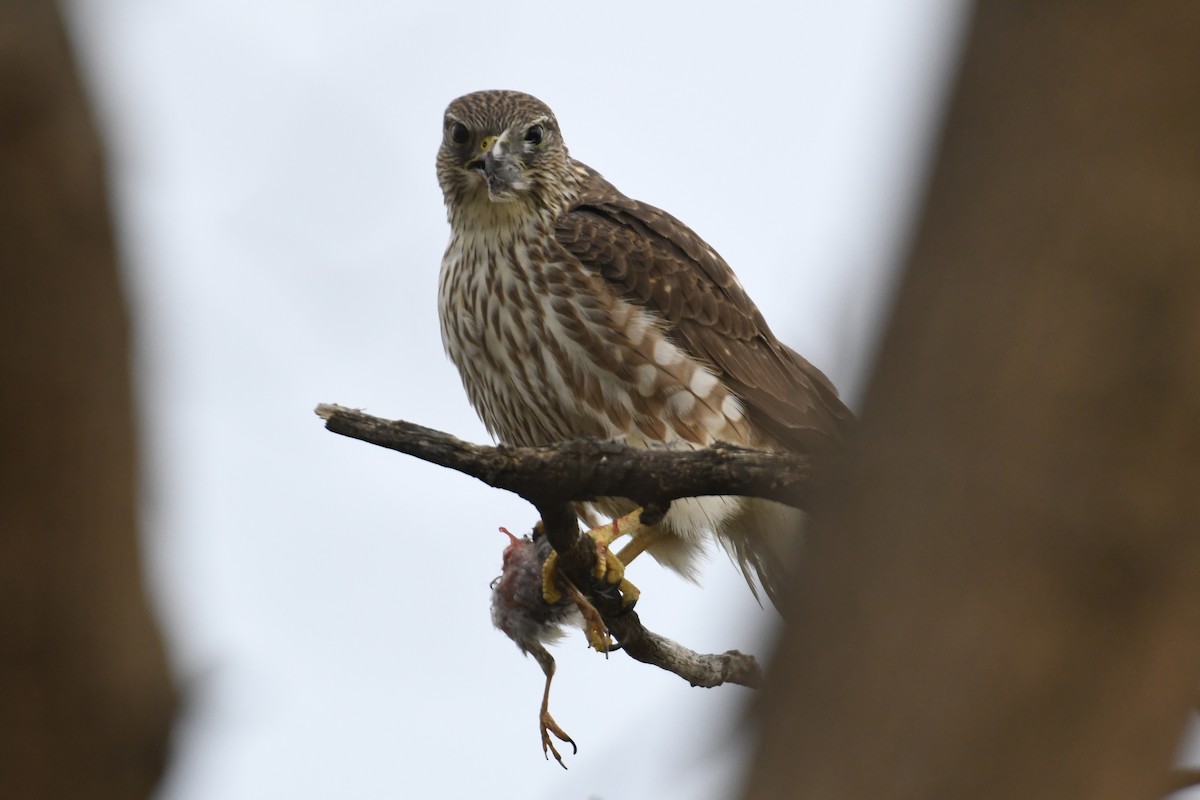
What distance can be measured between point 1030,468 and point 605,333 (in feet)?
12.9

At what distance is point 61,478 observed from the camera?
1649mm

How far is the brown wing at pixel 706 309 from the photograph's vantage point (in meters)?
5.42

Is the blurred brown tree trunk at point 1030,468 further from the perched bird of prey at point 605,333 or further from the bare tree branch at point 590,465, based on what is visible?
the perched bird of prey at point 605,333

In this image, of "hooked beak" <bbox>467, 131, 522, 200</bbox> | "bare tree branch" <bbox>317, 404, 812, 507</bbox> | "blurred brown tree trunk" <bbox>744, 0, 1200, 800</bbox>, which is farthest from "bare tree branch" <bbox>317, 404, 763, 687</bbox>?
"hooked beak" <bbox>467, 131, 522, 200</bbox>

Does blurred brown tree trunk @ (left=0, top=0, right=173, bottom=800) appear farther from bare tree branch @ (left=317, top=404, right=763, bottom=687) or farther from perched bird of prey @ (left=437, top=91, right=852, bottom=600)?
perched bird of prey @ (left=437, top=91, right=852, bottom=600)

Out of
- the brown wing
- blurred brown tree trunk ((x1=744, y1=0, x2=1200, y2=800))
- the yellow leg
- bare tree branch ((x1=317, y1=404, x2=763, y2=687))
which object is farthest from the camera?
the brown wing

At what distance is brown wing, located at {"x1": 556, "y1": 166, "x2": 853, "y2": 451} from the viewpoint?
542 centimetres

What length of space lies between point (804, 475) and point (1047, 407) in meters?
2.14

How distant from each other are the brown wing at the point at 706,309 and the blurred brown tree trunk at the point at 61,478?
3780 mm

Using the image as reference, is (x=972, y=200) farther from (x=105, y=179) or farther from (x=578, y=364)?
(x=578, y=364)

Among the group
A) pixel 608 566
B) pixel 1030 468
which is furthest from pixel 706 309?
pixel 1030 468

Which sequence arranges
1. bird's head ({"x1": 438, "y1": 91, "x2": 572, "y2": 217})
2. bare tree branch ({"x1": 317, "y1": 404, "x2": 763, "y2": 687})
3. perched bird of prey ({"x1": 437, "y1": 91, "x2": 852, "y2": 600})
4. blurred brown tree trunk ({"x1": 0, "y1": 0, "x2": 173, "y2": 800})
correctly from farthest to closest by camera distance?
bird's head ({"x1": 438, "y1": 91, "x2": 572, "y2": 217}), perched bird of prey ({"x1": 437, "y1": 91, "x2": 852, "y2": 600}), bare tree branch ({"x1": 317, "y1": 404, "x2": 763, "y2": 687}), blurred brown tree trunk ({"x1": 0, "y1": 0, "x2": 173, "y2": 800})

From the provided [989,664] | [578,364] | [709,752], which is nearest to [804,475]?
[709,752]

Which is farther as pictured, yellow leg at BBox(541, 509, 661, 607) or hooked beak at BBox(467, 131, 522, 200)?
hooked beak at BBox(467, 131, 522, 200)
